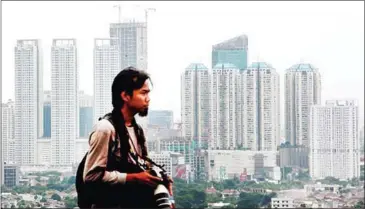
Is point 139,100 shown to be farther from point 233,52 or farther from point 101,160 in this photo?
point 233,52

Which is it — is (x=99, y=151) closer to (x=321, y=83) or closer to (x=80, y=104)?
(x=80, y=104)

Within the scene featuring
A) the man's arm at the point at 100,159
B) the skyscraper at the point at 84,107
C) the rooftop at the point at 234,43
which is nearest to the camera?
the man's arm at the point at 100,159

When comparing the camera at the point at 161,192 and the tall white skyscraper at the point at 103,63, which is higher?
the tall white skyscraper at the point at 103,63

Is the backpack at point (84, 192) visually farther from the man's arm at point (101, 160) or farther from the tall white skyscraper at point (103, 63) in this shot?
the tall white skyscraper at point (103, 63)

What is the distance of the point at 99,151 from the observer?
3.06 ft

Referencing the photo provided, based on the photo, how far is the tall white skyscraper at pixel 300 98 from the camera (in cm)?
1184

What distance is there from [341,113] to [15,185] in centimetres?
616

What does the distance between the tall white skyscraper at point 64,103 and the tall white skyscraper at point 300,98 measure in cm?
337

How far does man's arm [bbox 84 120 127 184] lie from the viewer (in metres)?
0.93

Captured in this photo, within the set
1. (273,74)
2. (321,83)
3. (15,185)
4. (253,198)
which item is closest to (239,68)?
(273,74)

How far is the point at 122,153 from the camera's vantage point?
37.0 inches

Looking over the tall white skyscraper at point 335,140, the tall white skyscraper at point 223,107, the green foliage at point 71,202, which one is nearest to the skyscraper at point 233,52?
the tall white skyscraper at point 223,107

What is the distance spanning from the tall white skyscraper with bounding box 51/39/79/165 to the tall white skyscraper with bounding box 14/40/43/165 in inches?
9.3

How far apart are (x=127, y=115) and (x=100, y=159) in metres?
0.07
